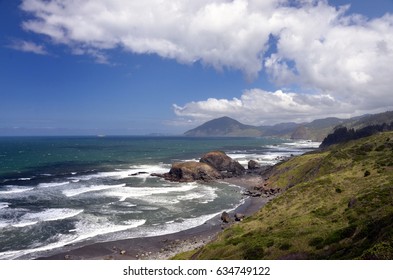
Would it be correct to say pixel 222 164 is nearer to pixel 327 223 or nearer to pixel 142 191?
pixel 142 191

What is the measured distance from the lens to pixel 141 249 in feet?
124

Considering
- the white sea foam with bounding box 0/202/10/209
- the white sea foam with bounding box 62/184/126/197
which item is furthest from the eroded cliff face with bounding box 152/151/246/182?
the white sea foam with bounding box 0/202/10/209

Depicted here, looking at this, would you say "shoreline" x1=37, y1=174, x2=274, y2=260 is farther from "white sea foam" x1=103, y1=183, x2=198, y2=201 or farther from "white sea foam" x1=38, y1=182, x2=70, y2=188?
"white sea foam" x1=38, y1=182, x2=70, y2=188

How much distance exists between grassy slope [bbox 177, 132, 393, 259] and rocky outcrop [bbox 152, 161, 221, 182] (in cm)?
3785

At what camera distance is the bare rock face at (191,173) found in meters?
85.6

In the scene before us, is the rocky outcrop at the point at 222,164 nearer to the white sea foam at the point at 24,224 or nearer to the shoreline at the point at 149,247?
the shoreline at the point at 149,247

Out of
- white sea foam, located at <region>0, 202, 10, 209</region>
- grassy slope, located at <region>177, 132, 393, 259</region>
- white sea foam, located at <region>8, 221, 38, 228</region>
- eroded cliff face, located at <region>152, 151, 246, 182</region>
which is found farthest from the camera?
eroded cliff face, located at <region>152, 151, 246, 182</region>

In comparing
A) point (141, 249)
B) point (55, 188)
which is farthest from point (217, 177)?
point (141, 249)

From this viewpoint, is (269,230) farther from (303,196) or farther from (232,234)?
(303,196)

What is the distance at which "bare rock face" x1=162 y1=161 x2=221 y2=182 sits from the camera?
8562 cm

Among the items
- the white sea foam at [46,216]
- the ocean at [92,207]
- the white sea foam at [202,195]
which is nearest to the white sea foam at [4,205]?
the ocean at [92,207]

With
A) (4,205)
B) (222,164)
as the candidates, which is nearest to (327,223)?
(4,205)

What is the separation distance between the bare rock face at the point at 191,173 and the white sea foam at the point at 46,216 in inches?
1438

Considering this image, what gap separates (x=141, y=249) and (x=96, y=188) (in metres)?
38.5
